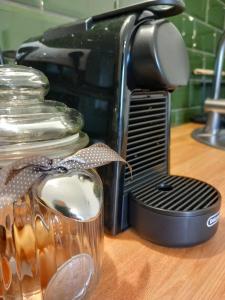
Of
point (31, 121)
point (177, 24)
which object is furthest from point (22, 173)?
point (177, 24)

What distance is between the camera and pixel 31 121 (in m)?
0.23

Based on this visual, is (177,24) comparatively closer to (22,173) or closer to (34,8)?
(34,8)

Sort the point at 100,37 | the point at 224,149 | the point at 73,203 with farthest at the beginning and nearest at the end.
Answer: the point at 224,149, the point at 100,37, the point at 73,203

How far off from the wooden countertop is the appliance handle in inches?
10.9

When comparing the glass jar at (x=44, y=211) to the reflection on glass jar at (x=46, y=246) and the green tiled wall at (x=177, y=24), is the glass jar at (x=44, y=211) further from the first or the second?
the green tiled wall at (x=177, y=24)

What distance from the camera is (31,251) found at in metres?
0.25

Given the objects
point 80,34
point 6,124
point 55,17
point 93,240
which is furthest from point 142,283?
point 55,17

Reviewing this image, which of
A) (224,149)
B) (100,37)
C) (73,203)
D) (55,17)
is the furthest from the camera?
(224,149)

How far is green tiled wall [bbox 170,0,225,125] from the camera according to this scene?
3.47ft

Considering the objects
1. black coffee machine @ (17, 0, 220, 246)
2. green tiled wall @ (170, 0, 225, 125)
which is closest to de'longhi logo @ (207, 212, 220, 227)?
black coffee machine @ (17, 0, 220, 246)

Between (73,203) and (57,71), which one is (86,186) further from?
(57,71)

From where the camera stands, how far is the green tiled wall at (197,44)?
1057mm

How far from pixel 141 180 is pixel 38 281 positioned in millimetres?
191

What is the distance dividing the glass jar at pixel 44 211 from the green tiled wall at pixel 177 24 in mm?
291
